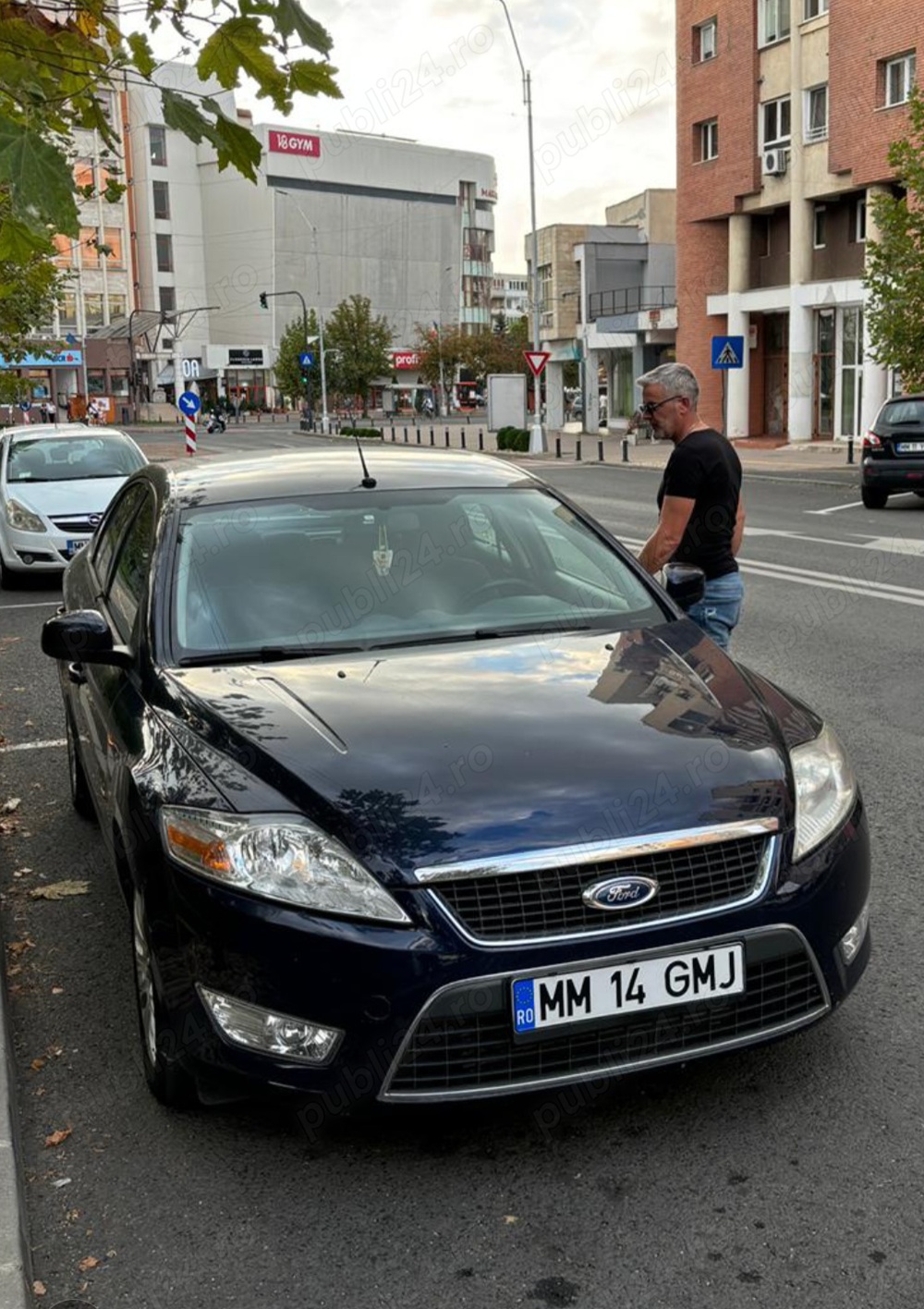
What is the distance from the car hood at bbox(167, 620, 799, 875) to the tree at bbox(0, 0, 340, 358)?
4.39ft

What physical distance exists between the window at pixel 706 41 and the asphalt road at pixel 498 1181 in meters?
42.6

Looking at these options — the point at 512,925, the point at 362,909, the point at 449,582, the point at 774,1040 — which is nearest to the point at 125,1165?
the point at 362,909

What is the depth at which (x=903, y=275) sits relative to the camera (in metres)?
25.2

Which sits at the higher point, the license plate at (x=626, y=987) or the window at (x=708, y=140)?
the window at (x=708, y=140)

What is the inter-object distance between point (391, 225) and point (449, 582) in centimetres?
12949

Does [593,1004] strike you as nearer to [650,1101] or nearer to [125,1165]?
[650,1101]

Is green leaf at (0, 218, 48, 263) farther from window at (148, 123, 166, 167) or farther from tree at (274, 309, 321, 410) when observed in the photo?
window at (148, 123, 166, 167)

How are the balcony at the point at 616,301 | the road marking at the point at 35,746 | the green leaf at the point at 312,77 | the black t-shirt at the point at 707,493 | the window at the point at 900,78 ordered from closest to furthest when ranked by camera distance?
the green leaf at the point at 312,77, the black t-shirt at the point at 707,493, the road marking at the point at 35,746, the window at the point at 900,78, the balcony at the point at 616,301

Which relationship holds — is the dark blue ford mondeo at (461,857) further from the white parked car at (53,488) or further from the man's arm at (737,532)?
the white parked car at (53,488)

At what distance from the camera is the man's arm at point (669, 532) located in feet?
19.1

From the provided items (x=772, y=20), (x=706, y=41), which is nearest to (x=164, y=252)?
(x=706, y=41)

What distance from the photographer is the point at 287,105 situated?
162 inches

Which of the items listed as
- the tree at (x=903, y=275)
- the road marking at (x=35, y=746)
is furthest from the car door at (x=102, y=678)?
the tree at (x=903, y=275)

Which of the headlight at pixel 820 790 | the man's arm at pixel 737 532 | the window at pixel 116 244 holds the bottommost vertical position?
the headlight at pixel 820 790
